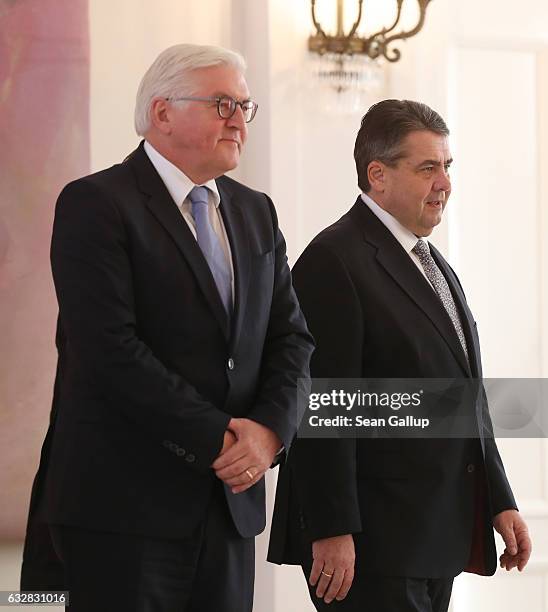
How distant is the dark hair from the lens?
2.43 metres

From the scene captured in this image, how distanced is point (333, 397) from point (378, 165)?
21.7 inches

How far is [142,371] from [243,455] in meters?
0.24

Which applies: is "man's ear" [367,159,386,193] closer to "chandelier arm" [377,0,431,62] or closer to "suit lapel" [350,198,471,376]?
"suit lapel" [350,198,471,376]

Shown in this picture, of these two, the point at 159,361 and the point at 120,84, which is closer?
the point at 159,361

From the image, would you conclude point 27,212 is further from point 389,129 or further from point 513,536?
point 513,536

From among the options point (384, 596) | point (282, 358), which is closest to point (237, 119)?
point (282, 358)

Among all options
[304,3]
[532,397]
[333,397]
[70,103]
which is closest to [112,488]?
[333,397]

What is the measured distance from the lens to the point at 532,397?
3746 millimetres

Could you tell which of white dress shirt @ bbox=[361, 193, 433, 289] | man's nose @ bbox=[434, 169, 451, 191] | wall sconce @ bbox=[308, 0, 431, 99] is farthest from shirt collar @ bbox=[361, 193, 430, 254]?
wall sconce @ bbox=[308, 0, 431, 99]

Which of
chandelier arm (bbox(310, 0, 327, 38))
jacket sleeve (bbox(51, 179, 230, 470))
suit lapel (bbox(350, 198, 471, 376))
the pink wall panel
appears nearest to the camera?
jacket sleeve (bbox(51, 179, 230, 470))

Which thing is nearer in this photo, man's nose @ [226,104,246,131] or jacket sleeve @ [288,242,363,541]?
man's nose @ [226,104,246,131]

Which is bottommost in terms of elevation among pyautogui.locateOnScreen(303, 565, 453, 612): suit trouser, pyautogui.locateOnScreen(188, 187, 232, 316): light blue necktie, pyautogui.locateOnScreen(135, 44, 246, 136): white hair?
pyautogui.locateOnScreen(303, 565, 453, 612): suit trouser

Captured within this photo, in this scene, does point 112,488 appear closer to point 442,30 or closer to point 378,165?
point 378,165

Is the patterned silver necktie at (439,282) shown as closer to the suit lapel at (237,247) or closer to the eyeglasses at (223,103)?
the suit lapel at (237,247)
